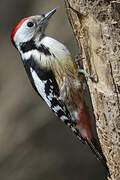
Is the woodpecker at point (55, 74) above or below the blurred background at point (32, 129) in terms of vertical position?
above

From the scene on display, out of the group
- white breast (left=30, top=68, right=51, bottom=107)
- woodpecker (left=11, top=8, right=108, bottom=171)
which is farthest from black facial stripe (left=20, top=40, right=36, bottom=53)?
white breast (left=30, top=68, right=51, bottom=107)

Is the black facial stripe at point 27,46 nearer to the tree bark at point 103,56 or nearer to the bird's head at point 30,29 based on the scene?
the bird's head at point 30,29

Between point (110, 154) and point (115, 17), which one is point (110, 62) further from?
point (110, 154)

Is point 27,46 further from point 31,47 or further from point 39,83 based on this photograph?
point 39,83

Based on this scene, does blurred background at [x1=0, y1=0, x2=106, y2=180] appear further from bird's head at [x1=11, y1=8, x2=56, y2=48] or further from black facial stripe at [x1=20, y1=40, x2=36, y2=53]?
black facial stripe at [x1=20, y1=40, x2=36, y2=53]

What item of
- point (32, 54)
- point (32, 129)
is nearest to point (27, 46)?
point (32, 54)

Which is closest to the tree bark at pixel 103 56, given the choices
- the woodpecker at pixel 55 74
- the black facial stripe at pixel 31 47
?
the woodpecker at pixel 55 74

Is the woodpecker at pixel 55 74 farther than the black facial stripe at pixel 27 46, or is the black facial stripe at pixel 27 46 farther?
the black facial stripe at pixel 27 46
